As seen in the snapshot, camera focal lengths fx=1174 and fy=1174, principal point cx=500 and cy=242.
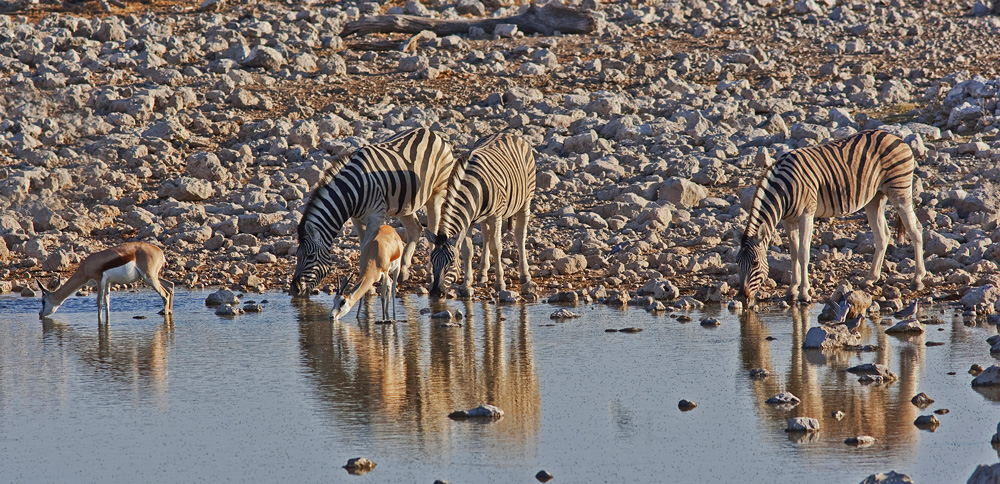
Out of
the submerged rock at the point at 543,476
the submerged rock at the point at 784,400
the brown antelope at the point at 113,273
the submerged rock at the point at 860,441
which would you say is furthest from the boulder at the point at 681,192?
the submerged rock at the point at 543,476

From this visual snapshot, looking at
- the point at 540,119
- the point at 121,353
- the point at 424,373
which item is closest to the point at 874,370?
the point at 424,373

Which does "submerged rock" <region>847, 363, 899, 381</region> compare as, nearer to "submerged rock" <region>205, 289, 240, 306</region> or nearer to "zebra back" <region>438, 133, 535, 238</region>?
"zebra back" <region>438, 133, 535, 238</region>

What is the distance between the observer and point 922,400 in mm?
7391

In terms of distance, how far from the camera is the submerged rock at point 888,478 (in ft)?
17.8

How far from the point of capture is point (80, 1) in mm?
24766

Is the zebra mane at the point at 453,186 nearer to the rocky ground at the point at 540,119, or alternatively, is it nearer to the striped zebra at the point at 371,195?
the striped zebra at the point at 371,195

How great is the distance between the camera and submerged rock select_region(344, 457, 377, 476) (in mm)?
6043

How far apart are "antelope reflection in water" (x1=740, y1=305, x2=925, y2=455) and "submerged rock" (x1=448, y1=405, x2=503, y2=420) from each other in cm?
160

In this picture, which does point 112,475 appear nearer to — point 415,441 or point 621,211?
point 415,441

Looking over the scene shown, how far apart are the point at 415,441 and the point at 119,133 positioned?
13026 mm

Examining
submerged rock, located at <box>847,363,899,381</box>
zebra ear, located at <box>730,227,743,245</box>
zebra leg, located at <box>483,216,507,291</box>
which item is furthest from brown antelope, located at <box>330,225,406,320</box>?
zebra ear, located at <box>730,227,743,245</box>

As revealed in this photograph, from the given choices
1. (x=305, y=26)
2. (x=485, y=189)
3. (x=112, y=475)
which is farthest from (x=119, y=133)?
(x=112, y=475)

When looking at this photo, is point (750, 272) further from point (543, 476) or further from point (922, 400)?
point (543, 476)

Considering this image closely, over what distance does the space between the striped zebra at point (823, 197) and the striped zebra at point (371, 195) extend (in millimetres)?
3409
